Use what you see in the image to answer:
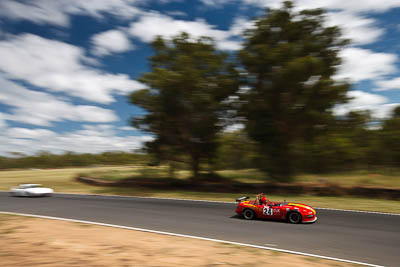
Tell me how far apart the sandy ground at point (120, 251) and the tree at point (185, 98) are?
15.6 m

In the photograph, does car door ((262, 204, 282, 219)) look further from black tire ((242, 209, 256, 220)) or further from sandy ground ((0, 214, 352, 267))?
sandy ground ((0, 214, 352, 267))

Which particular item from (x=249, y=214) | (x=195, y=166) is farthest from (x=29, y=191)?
(x=249, y=214)

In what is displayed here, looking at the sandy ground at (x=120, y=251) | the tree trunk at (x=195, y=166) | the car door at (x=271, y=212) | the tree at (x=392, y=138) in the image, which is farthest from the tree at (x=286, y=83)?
the sandy ground at (x=120, y=251)

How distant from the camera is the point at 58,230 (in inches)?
369

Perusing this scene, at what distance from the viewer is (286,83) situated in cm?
2095

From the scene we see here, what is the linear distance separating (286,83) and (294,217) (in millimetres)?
12864

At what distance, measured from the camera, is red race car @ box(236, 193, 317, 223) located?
1059cm

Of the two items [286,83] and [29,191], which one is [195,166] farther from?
[29,191]

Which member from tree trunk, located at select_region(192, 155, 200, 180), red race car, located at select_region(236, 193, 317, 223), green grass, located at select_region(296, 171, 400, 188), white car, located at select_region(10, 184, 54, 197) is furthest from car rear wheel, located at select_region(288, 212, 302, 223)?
white car, located at select_region(10, 184, 54, 197)

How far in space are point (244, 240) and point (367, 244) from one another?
11.9 feet

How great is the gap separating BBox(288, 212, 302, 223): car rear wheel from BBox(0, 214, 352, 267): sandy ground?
3.77m

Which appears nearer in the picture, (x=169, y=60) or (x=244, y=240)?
(x=244, y=240)

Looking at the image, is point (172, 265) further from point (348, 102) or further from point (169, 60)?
point (169, 60)

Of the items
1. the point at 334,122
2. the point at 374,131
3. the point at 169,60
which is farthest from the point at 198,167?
the point at 374,131
